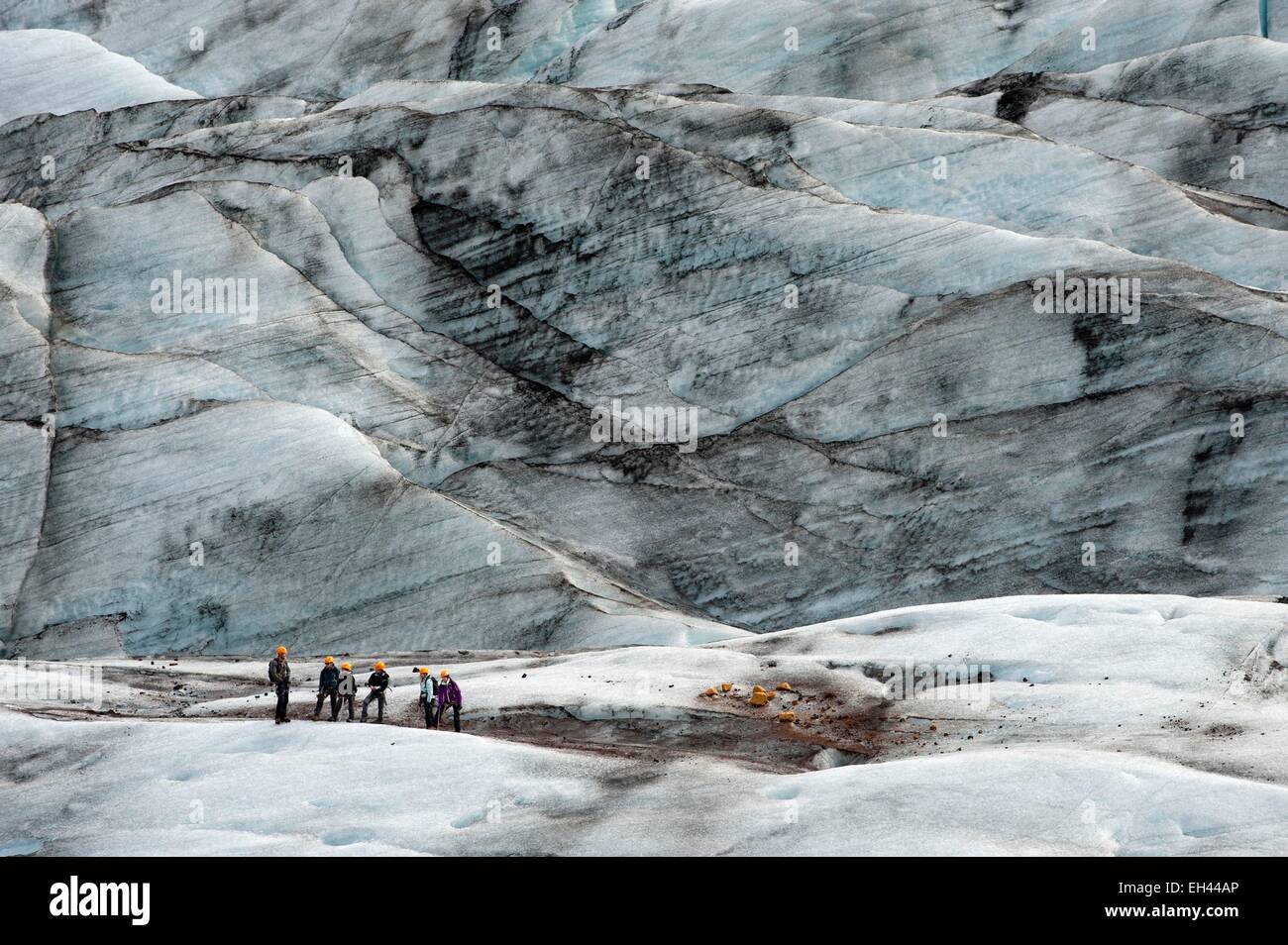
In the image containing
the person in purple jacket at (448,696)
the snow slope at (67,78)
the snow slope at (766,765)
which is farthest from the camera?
the snow slope at (67,78)

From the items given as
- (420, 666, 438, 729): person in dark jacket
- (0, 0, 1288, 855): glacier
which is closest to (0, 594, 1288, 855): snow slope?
(0, 0, 1288, 855): glacier

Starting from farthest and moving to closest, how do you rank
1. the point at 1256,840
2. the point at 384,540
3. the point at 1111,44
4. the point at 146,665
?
the point at 1111,44 < the point at 384,540 < the point at 146,665 < the point at 1256,840

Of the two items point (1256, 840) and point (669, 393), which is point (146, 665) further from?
point (1256, 840)

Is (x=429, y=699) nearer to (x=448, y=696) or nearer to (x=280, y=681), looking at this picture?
(x=448, y=696)

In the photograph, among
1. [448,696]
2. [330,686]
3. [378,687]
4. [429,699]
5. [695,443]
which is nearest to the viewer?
[448,696]

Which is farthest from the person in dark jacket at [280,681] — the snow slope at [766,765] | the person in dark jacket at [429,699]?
the person in dark jacket at [429,699]

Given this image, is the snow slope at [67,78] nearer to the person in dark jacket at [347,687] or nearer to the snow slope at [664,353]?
the snow slope at [664,353]

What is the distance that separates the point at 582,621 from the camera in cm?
3666

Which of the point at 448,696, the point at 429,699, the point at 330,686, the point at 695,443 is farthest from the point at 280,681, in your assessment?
the point at 695,443

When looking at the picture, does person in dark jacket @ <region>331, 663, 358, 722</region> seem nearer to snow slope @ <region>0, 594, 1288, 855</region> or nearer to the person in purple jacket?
snow slope @ <region>0, 594, 1288, 855</region>

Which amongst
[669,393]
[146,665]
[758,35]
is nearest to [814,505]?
[669,393]

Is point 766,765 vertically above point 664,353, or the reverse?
point 664,353

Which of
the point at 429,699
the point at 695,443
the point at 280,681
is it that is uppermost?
the point at 695,443

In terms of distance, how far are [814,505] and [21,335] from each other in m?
24.6
